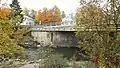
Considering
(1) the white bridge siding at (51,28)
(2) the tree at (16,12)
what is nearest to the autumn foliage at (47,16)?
(2) the tree at (16,12)

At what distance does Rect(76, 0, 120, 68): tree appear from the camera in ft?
22.1

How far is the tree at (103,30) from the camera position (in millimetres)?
6742

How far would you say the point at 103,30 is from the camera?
716 centimetres

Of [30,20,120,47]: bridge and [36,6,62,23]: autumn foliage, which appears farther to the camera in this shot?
[36,6,62,23]: autumn foliage

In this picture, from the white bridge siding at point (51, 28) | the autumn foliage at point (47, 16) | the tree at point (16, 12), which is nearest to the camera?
the tree at point (16, 12)

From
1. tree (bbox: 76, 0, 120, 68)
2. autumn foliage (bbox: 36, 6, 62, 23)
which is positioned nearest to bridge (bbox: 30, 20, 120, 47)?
autumn foliage (bbox: 36, 6, 62, 23)

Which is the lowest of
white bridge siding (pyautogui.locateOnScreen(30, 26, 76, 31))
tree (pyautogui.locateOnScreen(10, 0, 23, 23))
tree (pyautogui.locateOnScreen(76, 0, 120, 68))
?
white bridge siding (pyautogui.locateOnScreen(30, 26, 76, 31))

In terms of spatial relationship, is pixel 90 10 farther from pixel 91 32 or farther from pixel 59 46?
pixel 59 46

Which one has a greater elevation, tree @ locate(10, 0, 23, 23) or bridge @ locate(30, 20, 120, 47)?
tree @ locate(10, 0, 23, 23)

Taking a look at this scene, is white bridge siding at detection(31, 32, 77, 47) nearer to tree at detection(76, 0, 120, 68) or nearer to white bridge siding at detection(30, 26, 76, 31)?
white bridge siding at detection(30, 26, 76, 31)

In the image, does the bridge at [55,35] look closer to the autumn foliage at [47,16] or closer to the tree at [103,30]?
the autumn foliage at [47,16]

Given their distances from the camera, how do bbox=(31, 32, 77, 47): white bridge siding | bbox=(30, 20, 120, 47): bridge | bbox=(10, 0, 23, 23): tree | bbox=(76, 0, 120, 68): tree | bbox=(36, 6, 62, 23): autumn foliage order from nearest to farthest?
bbox=(76, 0, 120, 68): tree < bbox=(10, 0, 23, 23): tree < bbox=(30, 20, 120, 47): bridge < bbox=(31, 32, 77, 47): white bridge siding < bbox=(36, 6, 62, 23): autumn foliage

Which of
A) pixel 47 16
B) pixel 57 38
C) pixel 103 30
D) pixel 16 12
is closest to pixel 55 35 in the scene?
pixel 57 38

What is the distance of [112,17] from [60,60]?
29.6 ft
